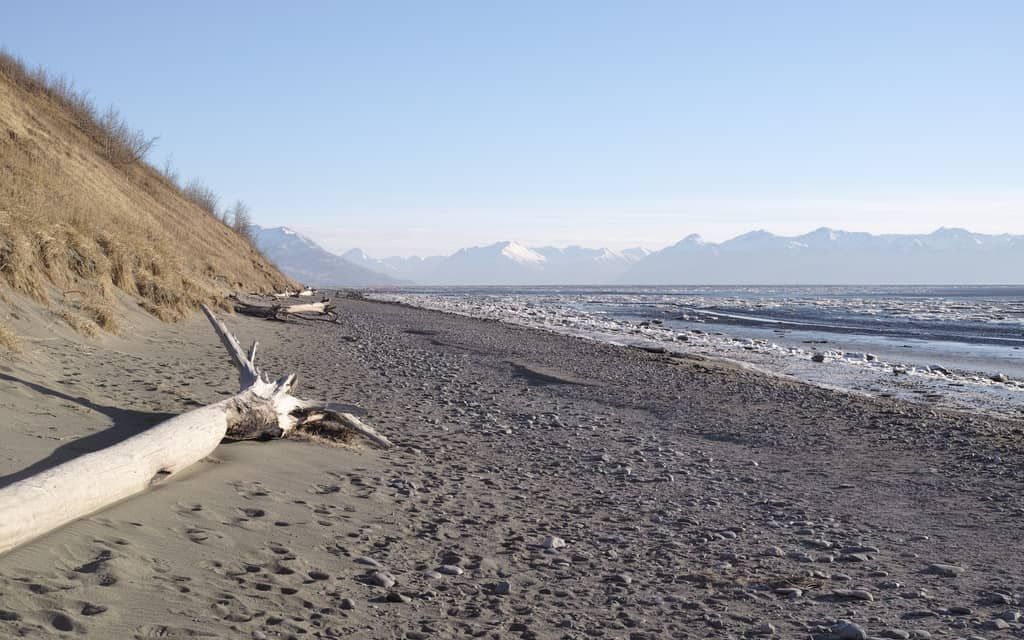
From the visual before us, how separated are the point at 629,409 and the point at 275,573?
322 inches

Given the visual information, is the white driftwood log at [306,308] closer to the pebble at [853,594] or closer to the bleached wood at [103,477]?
the bleached wood at [103,477]

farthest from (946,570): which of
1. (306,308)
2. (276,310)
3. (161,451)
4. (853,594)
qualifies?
(306,308)

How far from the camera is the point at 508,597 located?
4.26m

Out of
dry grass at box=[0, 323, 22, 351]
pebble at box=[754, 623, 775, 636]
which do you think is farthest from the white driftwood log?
pebble at box=[754, 623, 775, 636]

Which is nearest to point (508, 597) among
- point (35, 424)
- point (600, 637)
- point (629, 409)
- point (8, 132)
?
point (600, 637)

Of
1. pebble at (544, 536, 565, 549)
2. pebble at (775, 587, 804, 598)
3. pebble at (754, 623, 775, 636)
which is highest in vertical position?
pebble at (544, 536, 565, 549)

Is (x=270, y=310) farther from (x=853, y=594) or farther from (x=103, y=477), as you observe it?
(x=853, y=594)

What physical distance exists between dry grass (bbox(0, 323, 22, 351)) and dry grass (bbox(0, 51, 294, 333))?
7.34ft

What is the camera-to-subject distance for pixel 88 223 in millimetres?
14055

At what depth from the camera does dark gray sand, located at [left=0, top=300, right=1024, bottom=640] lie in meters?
3.77

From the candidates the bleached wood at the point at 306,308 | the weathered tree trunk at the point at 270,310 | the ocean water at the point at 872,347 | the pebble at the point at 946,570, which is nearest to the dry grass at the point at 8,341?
the pebble at the point at 946,570

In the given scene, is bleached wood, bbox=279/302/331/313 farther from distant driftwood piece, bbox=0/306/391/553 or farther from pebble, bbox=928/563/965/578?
pebble, bbox=928/563/965/578

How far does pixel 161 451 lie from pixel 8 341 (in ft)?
11.5

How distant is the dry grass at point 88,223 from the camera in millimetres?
10773
